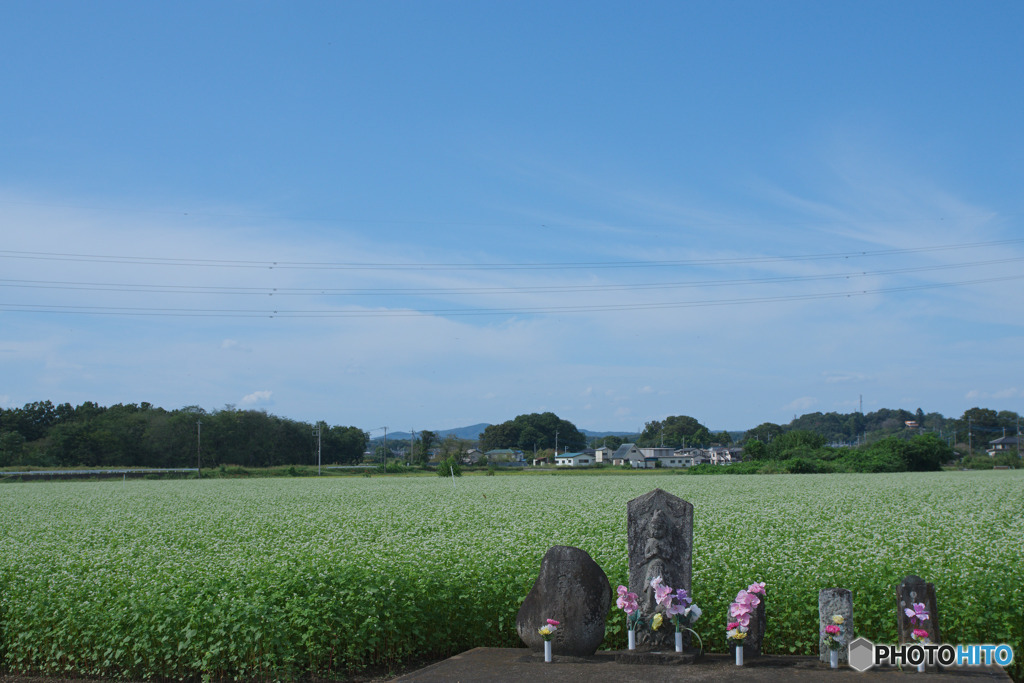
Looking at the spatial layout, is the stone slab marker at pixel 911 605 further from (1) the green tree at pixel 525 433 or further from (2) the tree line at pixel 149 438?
(1) the green tree at pixel 525 433

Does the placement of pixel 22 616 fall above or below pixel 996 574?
below

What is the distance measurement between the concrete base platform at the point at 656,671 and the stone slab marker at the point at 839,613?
0.18m

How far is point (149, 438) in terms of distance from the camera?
77875mm

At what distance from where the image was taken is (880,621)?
8742 millimetres

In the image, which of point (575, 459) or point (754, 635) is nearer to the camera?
point (754, 635)

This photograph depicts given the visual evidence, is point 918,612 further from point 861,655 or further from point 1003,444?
point 1003,444

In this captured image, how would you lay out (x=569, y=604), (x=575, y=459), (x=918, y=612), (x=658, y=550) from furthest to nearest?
(x=575, y=459)
(x=658, y=550)
(x=569, y=604)
(x=918, y=612)

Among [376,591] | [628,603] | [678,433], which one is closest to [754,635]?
[628,603]

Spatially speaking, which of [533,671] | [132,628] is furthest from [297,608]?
[533,671]

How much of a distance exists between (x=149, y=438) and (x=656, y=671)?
80.7 meters

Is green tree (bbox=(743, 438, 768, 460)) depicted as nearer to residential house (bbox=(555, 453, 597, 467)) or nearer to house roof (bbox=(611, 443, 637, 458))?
A: house roof (bbox=(611, 443, 637, 458))

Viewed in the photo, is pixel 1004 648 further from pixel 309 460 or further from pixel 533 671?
pixel 309 460

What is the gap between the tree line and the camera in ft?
246

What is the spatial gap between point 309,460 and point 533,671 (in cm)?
8331
